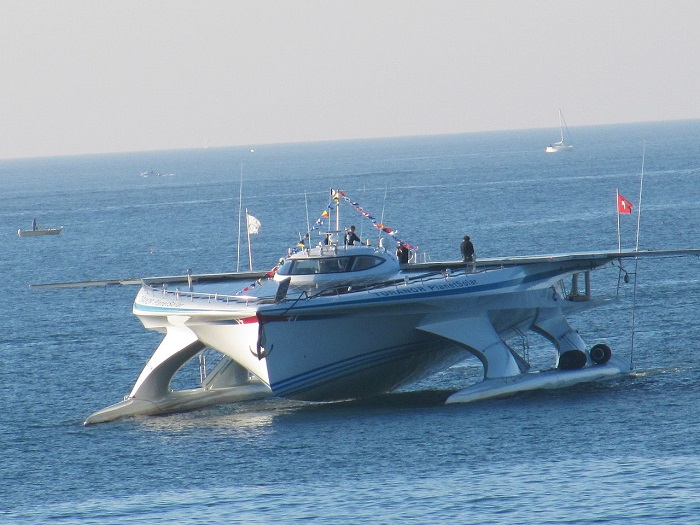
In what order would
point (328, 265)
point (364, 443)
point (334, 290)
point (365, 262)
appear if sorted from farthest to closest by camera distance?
point (365, 262)
point (328, 265)
point (334, 290)
point (364, 443)

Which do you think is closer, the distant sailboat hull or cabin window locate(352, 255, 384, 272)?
cabin window locate(352, 255, 384, 272)

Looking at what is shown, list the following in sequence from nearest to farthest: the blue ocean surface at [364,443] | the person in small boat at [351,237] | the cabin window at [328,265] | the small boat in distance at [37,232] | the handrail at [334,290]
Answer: the blue ocean surface at [364,443], the handrail at [334,290], the cabin window at [328,265], the person in small boat at [351,237], the small boat in distance at [37,232]

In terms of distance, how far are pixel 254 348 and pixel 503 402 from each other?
8.39 metres

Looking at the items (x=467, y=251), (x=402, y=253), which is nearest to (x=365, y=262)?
(x=467, y=251)

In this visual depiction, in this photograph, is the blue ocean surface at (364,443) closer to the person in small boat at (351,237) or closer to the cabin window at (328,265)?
the cabin window at (328,265)

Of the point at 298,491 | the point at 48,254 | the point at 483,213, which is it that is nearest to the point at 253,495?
the point at 298,491

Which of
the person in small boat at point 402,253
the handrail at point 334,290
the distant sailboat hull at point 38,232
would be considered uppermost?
the person in small boat at point 402,253

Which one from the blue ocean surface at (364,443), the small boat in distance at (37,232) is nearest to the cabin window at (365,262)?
the blue ocean surface at (364,443)

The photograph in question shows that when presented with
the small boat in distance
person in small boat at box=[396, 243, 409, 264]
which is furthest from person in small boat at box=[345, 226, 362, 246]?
the small boat in distance

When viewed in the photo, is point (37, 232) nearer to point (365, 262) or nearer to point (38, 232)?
point (38, 232)

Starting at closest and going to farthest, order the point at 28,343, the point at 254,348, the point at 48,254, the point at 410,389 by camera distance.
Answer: the point at 254,348 < the point at 410,389 < the point at 28,343 < the point at 48,254

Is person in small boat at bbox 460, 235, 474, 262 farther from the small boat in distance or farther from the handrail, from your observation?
the small boat in distance

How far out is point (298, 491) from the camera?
3647 cm

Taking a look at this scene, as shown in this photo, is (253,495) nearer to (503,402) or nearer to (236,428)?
(236,428)
